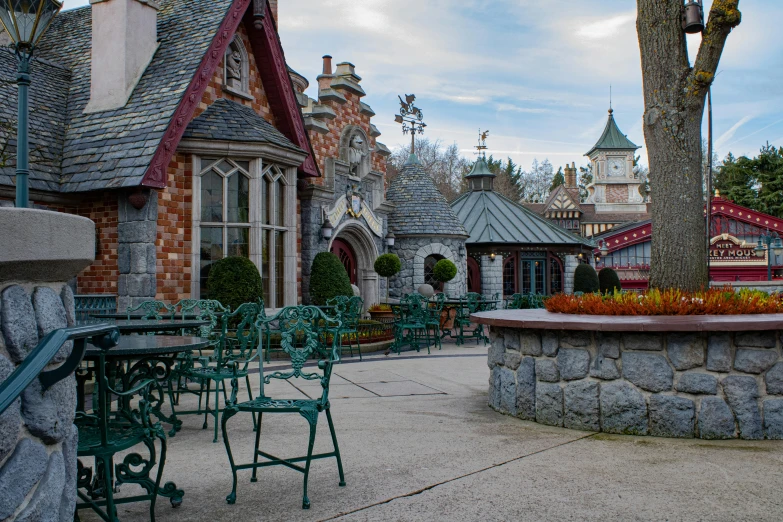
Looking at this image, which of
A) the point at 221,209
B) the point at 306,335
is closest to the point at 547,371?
the point at 306,335

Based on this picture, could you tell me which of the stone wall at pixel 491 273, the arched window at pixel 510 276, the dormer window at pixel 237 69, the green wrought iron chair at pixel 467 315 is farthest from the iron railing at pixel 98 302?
the arched window at pixel 510 276

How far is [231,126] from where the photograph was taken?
12.7 metres

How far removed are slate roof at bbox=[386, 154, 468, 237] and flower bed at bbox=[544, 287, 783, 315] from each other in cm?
1354

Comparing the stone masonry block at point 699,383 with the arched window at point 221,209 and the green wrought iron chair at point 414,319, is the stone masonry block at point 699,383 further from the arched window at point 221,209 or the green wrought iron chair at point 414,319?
the arched window at point 221,209

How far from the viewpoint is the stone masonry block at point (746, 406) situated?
521 centimetres

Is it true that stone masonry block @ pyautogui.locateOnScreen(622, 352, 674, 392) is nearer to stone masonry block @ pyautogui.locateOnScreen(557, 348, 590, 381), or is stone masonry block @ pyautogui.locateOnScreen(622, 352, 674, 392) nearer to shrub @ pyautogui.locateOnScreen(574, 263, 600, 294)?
stone masonry block @ pyautogui.locateOnScreen(557, 348, 590, 381)

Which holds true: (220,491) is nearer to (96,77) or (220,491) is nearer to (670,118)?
(670,118)

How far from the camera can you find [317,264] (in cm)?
1503

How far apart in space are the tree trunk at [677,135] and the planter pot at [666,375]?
1364mm

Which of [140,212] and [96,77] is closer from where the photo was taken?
[140,212]

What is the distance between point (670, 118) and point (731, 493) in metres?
4.33

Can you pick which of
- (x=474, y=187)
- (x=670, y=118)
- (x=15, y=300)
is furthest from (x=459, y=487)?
(x=474, y=187)

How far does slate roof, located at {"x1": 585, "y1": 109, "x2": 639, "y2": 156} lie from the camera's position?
77.4 m

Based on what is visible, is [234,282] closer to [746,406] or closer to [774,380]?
[746,406]
